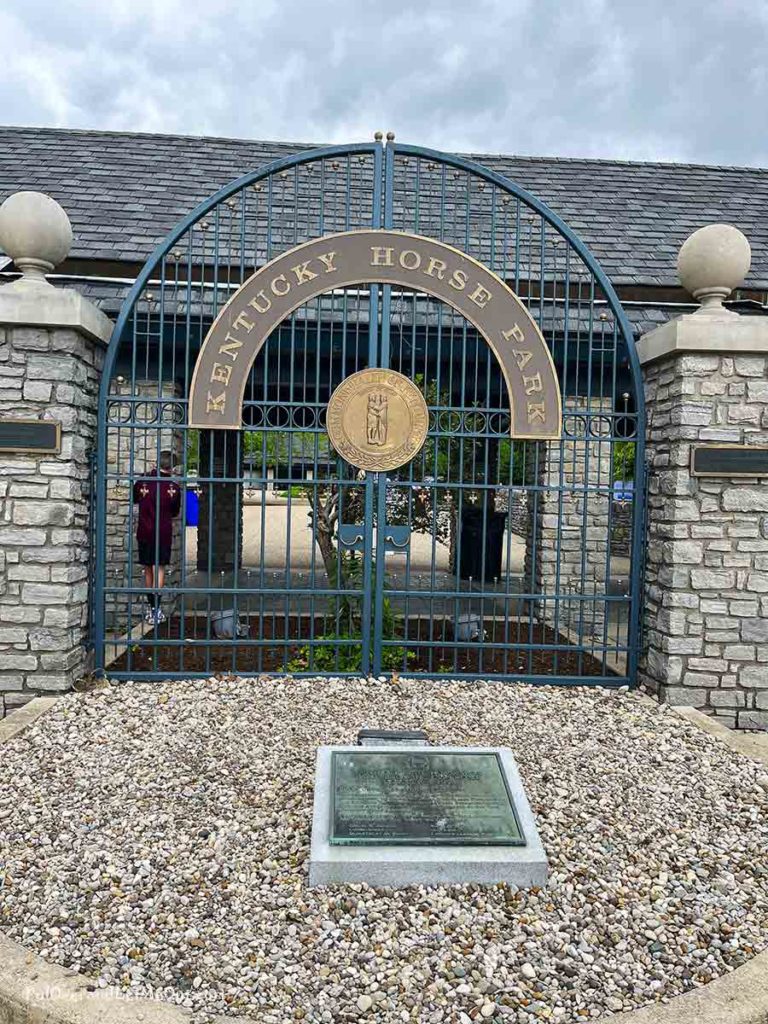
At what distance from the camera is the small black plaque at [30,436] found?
4.73 m

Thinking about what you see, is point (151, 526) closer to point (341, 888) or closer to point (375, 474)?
point (375, 474)

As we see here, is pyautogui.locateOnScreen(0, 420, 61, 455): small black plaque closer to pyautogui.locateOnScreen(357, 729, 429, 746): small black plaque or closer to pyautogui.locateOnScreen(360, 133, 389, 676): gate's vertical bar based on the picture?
pyautogui.locateOnScreen(360, 133, 389, 676): gate's vertical bar

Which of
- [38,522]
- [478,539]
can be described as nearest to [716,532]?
[38,522]

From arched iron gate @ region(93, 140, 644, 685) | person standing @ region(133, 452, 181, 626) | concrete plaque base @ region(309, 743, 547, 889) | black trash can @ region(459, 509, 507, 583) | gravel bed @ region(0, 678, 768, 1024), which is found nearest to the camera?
gravel bed @ region(0, 678, 768, 1024)

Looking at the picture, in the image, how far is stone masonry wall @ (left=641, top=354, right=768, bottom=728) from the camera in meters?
4.97

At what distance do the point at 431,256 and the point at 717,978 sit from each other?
4389 millimetres

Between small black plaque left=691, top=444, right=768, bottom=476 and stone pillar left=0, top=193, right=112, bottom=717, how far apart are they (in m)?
4.07

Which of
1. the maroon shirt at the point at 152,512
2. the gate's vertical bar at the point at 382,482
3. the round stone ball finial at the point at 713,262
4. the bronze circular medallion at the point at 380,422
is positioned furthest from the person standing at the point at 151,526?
the round stone ball finial at the point at 713,262

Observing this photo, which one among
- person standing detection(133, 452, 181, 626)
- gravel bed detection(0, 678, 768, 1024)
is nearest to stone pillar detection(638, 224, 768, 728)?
gravel bed detection(0, 678, 768, 1024)

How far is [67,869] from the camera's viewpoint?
2.84m

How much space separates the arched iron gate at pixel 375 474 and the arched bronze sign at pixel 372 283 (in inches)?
5.6

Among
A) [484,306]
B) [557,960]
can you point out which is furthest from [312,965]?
[484,306]

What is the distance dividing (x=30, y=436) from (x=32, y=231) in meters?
1.30

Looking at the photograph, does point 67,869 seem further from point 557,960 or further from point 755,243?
point 755,243
